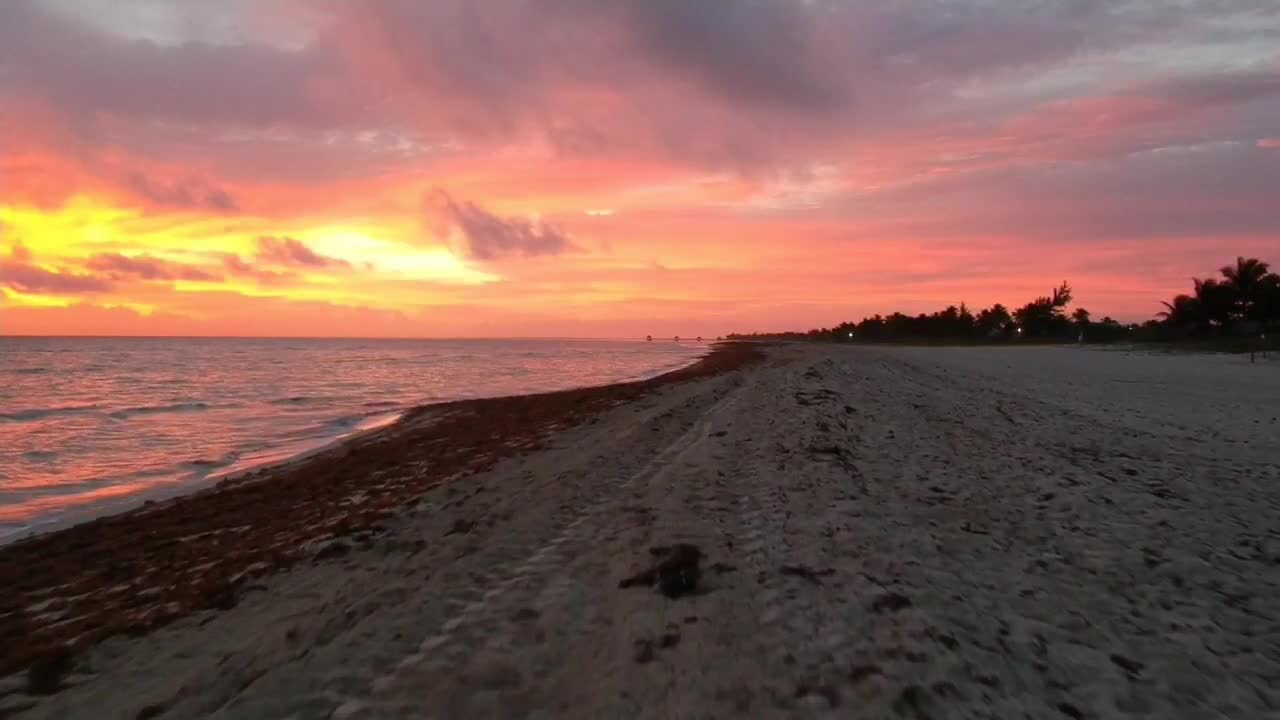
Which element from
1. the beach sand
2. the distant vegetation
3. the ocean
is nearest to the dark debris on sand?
the beach sand

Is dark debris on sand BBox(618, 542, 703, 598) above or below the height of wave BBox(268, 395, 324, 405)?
above

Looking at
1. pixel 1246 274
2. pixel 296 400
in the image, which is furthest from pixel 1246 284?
pixel 296 400

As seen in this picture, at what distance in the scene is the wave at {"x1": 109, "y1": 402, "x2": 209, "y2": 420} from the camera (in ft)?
78.0

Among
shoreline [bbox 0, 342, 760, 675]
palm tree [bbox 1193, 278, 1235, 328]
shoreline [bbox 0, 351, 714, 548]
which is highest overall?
palm tree [bbox 1193, 278, 1235, 328]

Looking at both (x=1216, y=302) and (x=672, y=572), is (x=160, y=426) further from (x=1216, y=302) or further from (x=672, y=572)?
(x=1216, y=302)

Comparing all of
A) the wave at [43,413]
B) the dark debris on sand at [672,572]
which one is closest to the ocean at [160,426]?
the wave at [43,413]

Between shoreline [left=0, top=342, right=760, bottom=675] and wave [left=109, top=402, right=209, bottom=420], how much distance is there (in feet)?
40.8

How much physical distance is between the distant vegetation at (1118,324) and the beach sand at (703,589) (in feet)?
174

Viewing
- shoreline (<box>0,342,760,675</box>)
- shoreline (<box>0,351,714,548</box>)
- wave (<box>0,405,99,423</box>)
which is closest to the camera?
shoreline (<box>0,342,760,675</box>)

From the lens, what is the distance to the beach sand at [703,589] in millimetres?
4293

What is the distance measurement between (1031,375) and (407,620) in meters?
31.9

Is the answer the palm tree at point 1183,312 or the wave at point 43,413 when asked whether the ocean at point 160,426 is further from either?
the palm tree at point 1183,312

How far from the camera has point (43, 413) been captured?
80.0ft

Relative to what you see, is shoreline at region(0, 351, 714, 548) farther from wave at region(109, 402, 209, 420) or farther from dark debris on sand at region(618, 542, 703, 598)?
wave at region(109, 402, 209, 420)
